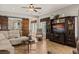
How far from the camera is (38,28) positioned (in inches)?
89.2

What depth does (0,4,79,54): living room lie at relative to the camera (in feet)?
7.08

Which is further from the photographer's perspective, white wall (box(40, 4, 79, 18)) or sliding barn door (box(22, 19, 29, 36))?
sliding barn door (box(22, 19, 29, 36))

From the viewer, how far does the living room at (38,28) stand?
84.9 inches

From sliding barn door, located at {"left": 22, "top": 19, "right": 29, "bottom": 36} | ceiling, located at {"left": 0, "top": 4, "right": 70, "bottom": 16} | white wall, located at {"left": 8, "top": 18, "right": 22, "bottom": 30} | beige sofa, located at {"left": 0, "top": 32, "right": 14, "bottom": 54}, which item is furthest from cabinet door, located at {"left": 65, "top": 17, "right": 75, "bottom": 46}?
beige sofa, located at {"left": 0, "top": 32, "right": 14, "bottom": 54}

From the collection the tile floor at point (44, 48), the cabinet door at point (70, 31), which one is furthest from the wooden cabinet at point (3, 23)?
the cabinet door at point (70, 31)

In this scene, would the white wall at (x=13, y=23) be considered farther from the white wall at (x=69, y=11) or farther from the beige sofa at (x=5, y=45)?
the white wall at (x=69, y=11)

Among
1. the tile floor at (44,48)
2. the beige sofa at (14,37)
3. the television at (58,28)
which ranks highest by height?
the television at (58,28)

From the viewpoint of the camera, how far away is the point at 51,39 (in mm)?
2273

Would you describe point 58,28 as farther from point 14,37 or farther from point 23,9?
point 14,37

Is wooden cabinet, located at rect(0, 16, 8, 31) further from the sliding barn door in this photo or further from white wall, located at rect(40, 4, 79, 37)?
white wall, located at rect(40, 4, 79, 37)

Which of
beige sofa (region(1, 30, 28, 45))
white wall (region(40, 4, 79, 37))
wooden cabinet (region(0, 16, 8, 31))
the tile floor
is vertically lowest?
the tile floor

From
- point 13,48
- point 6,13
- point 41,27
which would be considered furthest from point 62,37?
point 6,13

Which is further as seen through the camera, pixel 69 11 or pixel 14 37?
pixel 14 37

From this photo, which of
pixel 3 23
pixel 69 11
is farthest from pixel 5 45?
pixel 69 11
